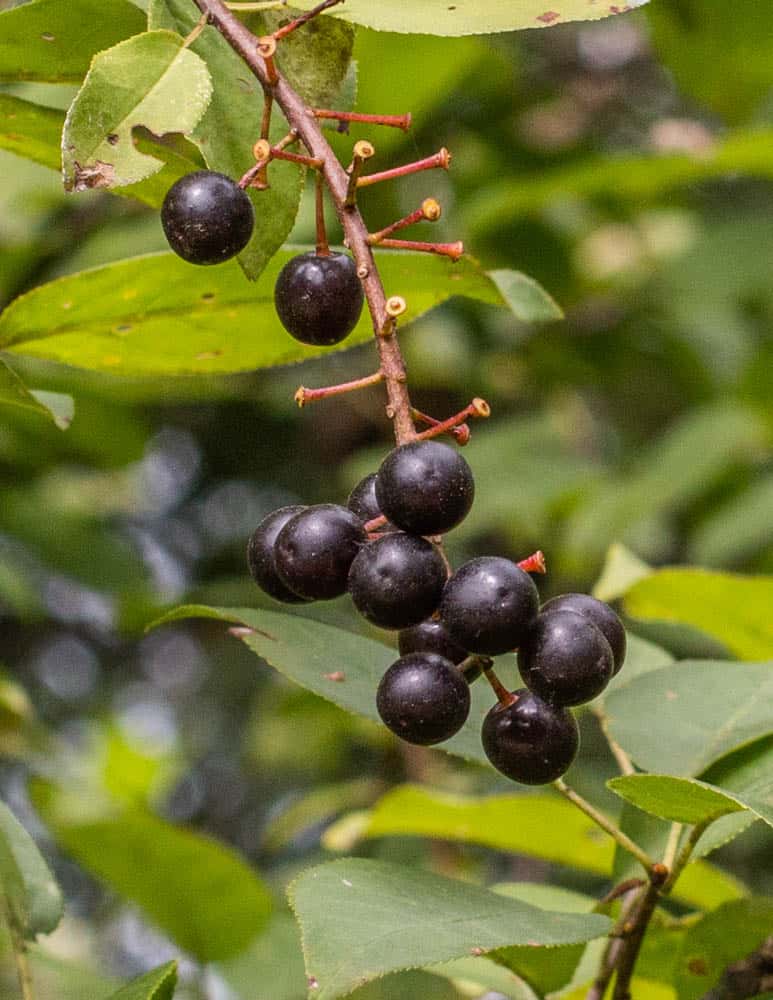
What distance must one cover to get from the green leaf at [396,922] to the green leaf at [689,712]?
22cm

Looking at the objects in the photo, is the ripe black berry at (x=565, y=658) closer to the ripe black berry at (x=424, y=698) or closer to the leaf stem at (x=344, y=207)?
the ripe black berry at (x=424, y=698)

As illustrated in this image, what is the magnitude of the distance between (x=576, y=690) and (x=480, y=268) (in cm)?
54

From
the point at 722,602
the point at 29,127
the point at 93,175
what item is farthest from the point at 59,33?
the point at 722,602

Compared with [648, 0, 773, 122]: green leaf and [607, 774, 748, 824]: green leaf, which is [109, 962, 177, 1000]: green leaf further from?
[648, 0, 773, 122]: green leaf

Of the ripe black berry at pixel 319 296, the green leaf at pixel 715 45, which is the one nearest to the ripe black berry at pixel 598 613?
the ripe black berry at pixel 319 296

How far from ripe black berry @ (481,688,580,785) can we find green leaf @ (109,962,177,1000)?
297 millimetres

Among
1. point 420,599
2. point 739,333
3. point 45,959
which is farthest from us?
point 739,333

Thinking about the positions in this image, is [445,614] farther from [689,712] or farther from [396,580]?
[689,712]

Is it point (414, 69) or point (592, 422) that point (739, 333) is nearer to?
point (592, 422)

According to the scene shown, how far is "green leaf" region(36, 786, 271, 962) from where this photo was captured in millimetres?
1834

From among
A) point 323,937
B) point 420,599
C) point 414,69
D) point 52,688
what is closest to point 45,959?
point 323,937

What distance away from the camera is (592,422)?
12.9ft

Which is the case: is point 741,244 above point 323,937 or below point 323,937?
below

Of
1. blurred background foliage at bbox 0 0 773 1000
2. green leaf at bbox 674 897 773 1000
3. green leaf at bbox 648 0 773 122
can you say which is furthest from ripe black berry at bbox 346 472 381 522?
green leaf at bbox 648 0 773 122
